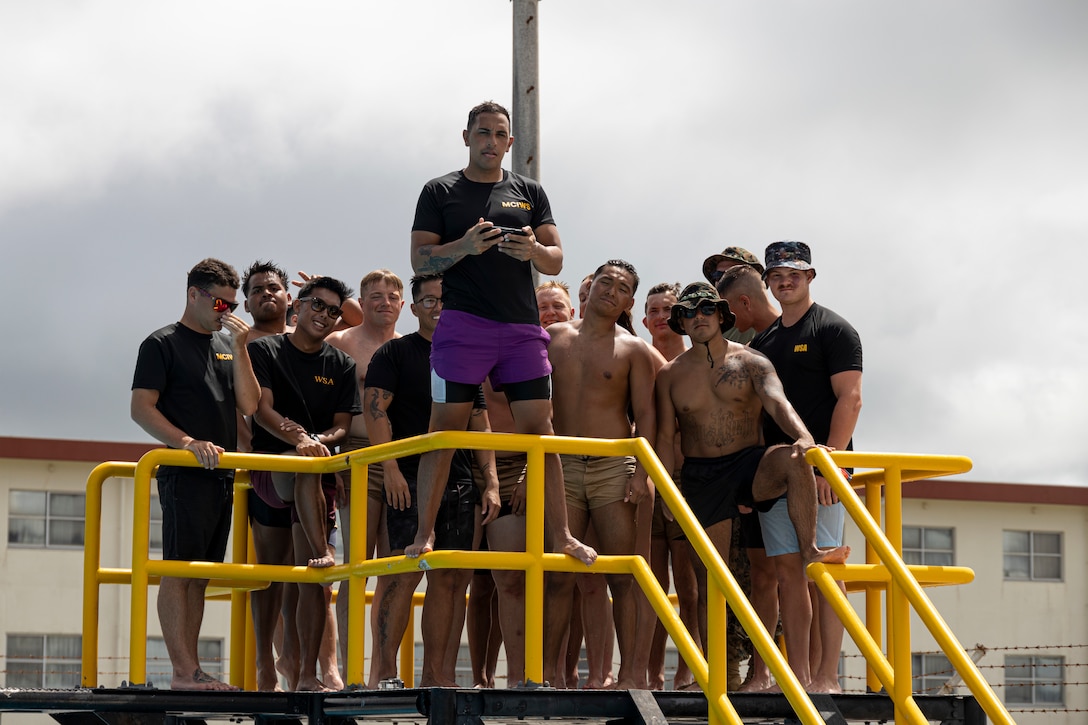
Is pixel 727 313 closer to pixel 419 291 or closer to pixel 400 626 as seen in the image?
pixel 419 291

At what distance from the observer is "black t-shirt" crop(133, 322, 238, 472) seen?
8.72 metres

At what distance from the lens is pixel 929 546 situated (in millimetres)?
36062

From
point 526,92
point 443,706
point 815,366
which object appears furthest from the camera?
point 526,92

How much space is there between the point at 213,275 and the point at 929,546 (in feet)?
97.0

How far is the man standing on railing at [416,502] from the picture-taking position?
27.8ft

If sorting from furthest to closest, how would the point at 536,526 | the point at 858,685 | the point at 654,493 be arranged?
1. the point at 858,685
2. the point at 654,493
3. the point at 536,526

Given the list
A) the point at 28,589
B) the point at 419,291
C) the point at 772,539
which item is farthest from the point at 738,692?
the point at 28,589

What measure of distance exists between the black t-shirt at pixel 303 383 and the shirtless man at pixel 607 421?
1.26 metres

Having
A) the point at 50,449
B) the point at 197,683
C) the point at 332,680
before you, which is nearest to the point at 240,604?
the point at 332,680

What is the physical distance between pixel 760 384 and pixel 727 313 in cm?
49

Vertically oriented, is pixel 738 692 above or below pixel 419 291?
below

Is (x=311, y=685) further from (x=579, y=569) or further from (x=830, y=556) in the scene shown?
(x=830, y=556)

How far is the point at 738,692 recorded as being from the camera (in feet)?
26.3

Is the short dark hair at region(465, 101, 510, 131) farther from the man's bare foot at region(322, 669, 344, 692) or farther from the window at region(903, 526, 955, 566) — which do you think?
the window at region(903, 526, 955, 566)
